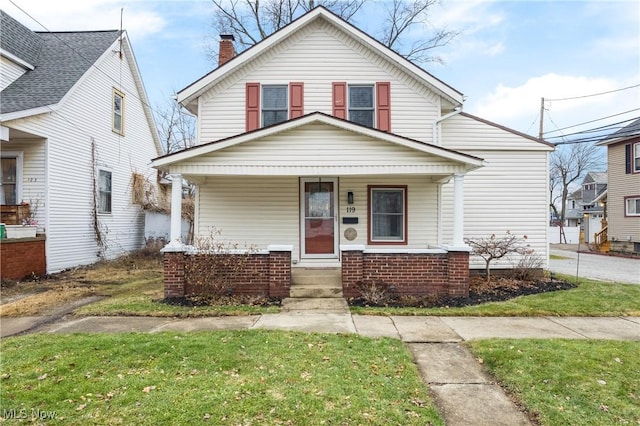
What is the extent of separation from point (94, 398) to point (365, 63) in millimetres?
9678

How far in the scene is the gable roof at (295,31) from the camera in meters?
10.0

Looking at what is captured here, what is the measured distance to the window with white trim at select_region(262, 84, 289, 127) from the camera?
407 inches

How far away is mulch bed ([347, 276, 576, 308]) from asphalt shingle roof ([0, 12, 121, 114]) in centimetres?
1054

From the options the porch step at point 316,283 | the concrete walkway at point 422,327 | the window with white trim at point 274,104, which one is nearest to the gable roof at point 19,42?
the window with white trim at point 274,104

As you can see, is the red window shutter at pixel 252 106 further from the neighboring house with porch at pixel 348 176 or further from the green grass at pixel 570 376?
the green grass at pixel 570 376

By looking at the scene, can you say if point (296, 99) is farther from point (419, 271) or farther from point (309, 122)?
point (419, 271)

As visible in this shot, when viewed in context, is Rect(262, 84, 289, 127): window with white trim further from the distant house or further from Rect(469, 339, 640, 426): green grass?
the distant house

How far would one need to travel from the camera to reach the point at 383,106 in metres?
10.4

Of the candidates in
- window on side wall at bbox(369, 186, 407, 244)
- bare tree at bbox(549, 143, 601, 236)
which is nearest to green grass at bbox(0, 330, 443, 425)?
window on side wall at bbox(369, 186, 407, 244)

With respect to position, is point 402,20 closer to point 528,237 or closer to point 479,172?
point 479,172

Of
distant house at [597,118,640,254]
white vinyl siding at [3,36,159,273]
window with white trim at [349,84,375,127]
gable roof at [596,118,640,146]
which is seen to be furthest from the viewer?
distant house at [597,118,640,254]

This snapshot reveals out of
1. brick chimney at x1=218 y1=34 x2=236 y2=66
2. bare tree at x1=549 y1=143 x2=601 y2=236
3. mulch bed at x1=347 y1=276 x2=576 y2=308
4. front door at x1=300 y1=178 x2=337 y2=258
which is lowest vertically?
mulch bed at x1=347 y1=276 x2=576 y2=308

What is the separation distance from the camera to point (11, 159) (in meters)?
11.0

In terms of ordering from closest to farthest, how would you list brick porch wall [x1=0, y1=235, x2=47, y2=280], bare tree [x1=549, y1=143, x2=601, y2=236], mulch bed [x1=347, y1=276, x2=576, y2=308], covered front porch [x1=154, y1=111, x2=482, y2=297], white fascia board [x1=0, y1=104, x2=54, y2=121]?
mulch bed [x1=347, y1=276, x2=576, y2=308], covered front porch [x1=154, y1=111, x2=482, y2=297], white fascia board [x1=0, y1=104, x2=54, y2=121], brick porch wall [x1=0, y1=235, x2=47, y2=280], bare tree [x1=549, y1=143, x2=601, y2=236]
